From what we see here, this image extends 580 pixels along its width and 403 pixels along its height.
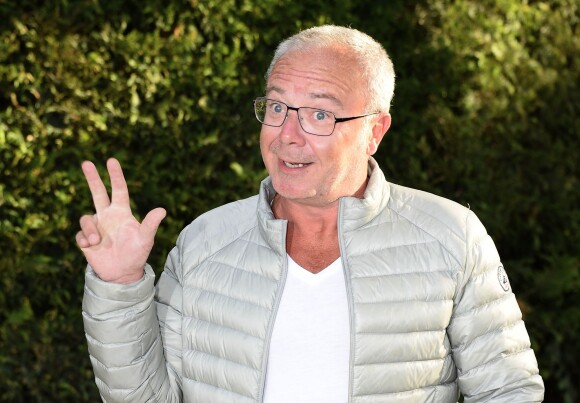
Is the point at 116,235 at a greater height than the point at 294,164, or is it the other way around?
the point at 294,164

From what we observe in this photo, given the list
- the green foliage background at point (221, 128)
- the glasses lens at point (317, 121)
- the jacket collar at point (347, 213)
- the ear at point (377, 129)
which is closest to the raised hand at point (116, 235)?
the jacket collar at point (347, 213)

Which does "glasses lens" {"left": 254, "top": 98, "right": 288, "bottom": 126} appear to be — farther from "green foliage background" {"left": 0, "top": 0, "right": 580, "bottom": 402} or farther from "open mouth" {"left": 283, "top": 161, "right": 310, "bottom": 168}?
"green foliage background" {"left": 0, "top": 0, "right": 580, "bottom": 402}

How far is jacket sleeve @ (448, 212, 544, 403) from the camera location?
2844 mm

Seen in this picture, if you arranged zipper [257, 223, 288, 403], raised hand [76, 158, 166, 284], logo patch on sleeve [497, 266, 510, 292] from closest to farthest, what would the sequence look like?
1. raised hand [76, 158, 166, 284]
2. zipper [257, 223, 288, 403]
3. logo patch on sleeve [497, 266, 510, 292]

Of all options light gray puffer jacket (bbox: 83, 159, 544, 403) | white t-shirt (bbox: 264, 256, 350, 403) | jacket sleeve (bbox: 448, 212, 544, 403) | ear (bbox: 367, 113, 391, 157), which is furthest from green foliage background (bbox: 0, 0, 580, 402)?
jacket sleeve (bbox: 448, 212, 544, 403)

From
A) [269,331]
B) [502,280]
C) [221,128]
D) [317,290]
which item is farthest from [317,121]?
[221,128]

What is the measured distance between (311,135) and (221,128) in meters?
1.74

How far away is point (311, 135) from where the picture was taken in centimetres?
279

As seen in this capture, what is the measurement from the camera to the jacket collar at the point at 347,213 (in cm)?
287

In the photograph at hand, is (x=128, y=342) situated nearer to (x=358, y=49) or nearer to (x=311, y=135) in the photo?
(x=311, y=135)

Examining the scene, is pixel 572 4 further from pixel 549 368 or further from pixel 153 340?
pixel 153 340

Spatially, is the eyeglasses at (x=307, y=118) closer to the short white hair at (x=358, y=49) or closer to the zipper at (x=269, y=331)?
the short white hair at (x=358, y=49)

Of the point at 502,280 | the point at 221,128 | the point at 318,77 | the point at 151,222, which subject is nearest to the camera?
the point at 151,222

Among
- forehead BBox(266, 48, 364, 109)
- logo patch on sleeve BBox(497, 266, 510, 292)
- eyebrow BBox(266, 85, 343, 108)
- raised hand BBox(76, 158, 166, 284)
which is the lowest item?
logo patch on sleeve BBox(497, 266, 510, 292)
